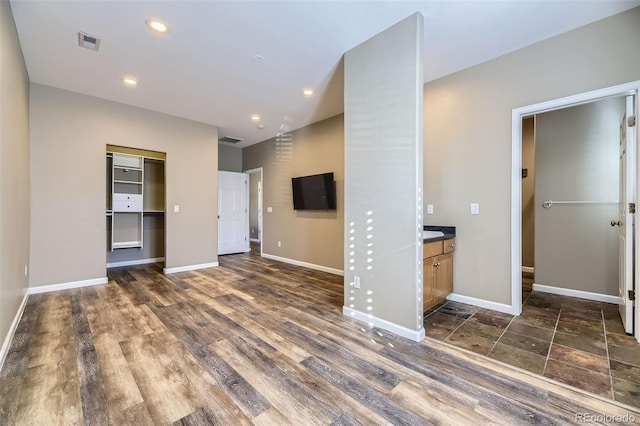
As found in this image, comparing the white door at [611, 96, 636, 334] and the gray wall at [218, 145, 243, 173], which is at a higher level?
the gray wall at [218, 145, 243, 173]

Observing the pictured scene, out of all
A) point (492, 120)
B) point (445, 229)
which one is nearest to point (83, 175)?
point (445, 229)

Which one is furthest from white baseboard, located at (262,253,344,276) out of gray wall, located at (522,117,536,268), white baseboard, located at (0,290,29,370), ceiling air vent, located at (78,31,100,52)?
ceiling air vent, located at (78,31,100,52)

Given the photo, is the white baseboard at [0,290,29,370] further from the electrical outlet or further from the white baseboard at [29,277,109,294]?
the electrical outlet

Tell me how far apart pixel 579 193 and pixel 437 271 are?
2254 mm

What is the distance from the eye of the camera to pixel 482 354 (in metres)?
2.05

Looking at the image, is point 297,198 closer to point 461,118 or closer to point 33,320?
point 461,118

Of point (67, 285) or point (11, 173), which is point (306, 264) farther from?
point (11, 173)

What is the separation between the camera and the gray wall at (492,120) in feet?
7.68

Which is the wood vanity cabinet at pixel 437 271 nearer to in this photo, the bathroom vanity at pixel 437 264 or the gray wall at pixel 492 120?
the bathroom vanity at pixel 437 264

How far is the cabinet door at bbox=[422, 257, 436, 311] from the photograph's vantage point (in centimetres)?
262

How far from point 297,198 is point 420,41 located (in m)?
3.53

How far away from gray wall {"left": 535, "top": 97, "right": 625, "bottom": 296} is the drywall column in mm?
2513

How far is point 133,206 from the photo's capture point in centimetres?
467

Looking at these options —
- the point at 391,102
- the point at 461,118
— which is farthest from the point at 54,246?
the point at 461,118
